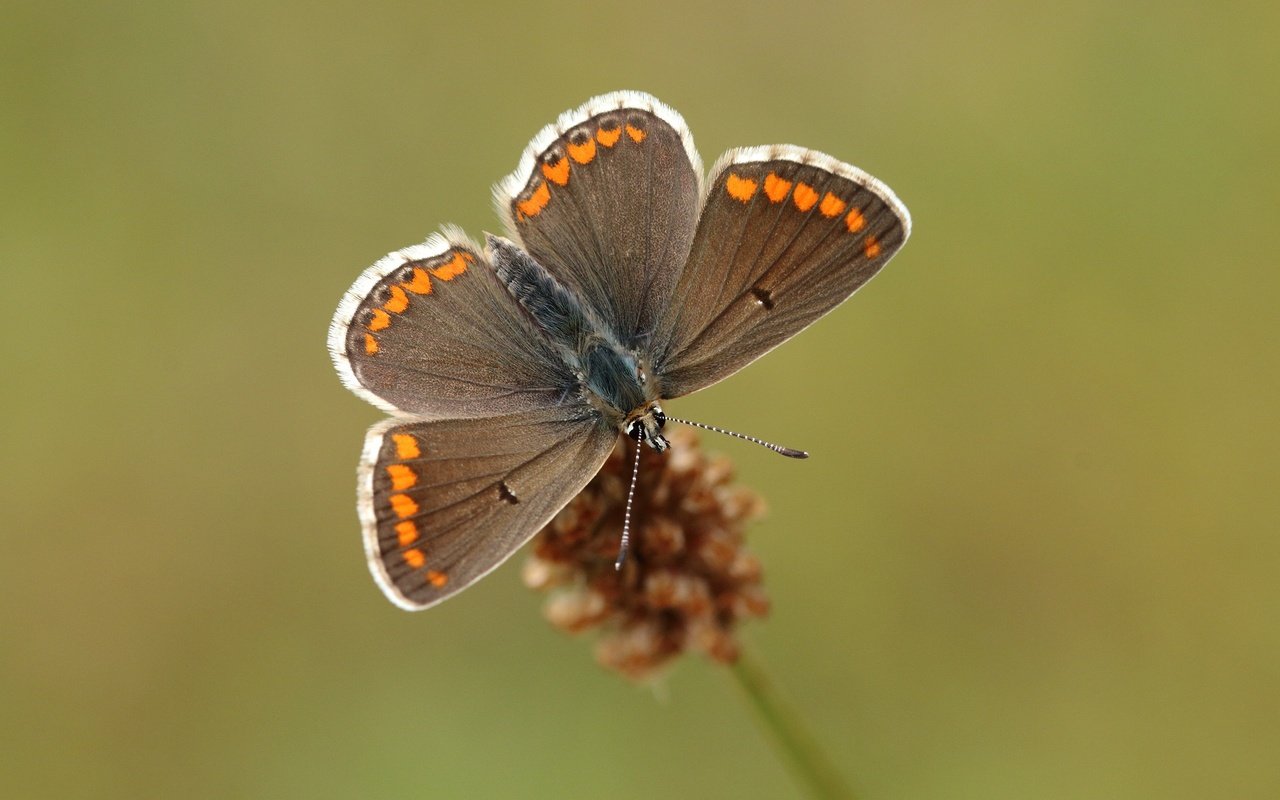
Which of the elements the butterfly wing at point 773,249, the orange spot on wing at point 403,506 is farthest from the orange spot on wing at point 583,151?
the orange spot on wing at point 403,506

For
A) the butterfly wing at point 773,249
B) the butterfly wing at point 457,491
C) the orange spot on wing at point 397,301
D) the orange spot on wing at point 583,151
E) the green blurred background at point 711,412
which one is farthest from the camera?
the green blurred background at point 711,412

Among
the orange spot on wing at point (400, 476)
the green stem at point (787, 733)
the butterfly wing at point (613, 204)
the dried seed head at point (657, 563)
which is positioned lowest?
the green stem at point (787, 733)

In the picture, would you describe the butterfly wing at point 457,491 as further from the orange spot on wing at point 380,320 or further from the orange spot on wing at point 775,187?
the orange spot on wing at point 775,187

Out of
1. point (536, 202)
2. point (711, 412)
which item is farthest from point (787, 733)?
point (711, 412)

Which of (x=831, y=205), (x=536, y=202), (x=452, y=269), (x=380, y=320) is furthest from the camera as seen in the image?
(x=536, y=202)

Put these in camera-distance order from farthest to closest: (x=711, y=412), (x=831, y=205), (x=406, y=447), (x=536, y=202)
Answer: (x=711, y=412) → (x=536, y=202) → (x=831, y=205) → (x=406, y=447)

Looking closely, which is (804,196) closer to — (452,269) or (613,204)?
(613,204)
